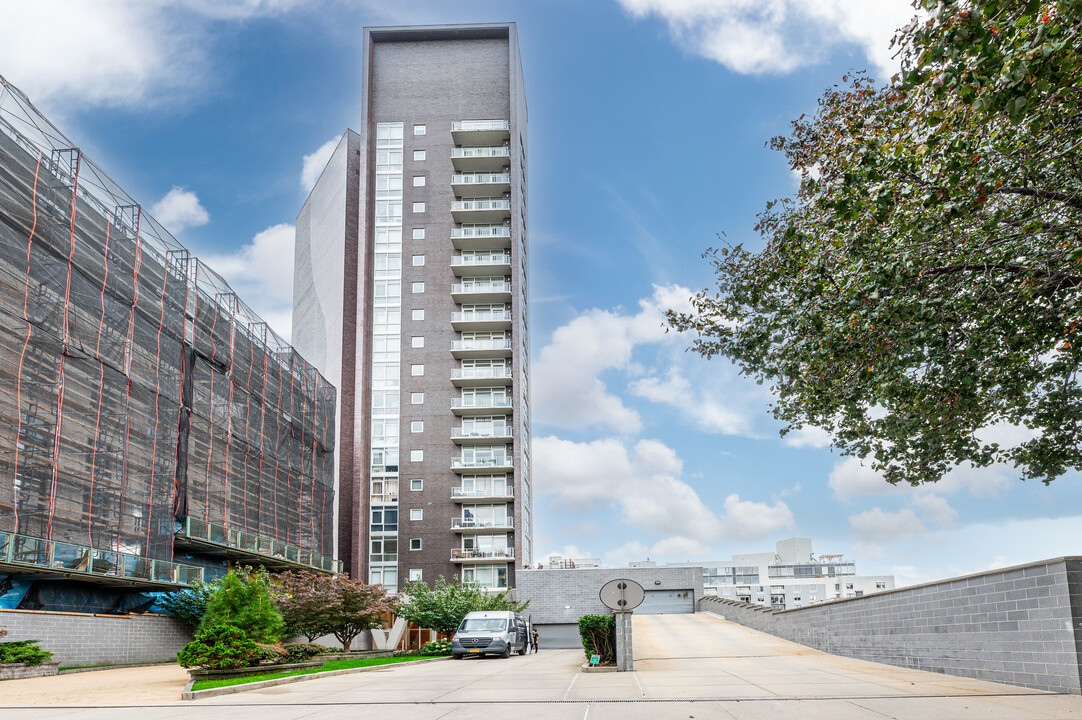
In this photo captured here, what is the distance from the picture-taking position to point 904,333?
12.2 m

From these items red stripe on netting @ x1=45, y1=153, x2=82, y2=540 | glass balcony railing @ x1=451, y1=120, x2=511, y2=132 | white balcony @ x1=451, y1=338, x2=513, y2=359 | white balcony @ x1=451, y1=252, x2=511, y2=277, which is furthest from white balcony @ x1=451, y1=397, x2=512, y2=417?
red stripe on netting @ x1=45, y1=153, x2=82, y2=540

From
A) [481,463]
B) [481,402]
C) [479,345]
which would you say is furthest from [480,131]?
[481,463]

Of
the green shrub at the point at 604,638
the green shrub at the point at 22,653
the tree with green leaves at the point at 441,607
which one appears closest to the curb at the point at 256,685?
the green shrub at the point at 22,653

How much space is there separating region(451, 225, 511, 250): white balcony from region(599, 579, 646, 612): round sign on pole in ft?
160

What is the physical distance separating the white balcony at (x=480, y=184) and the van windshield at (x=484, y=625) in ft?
136

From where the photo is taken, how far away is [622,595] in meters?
17.7

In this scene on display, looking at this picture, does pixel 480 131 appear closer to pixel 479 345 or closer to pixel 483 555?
pixel 479 345

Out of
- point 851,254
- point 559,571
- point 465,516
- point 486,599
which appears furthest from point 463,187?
point 851,254

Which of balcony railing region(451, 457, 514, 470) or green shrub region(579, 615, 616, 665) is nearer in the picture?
green shrub region(579, 615, 616, 665)

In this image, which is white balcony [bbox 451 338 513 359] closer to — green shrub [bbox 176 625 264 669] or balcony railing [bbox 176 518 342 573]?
balcony railing [bbox 176 518 342 573]

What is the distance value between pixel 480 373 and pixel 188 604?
32282mm

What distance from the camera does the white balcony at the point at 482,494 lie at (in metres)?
59.8

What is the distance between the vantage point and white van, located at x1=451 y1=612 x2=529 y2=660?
28.6 meters

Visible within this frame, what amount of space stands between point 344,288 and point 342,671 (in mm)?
46085
